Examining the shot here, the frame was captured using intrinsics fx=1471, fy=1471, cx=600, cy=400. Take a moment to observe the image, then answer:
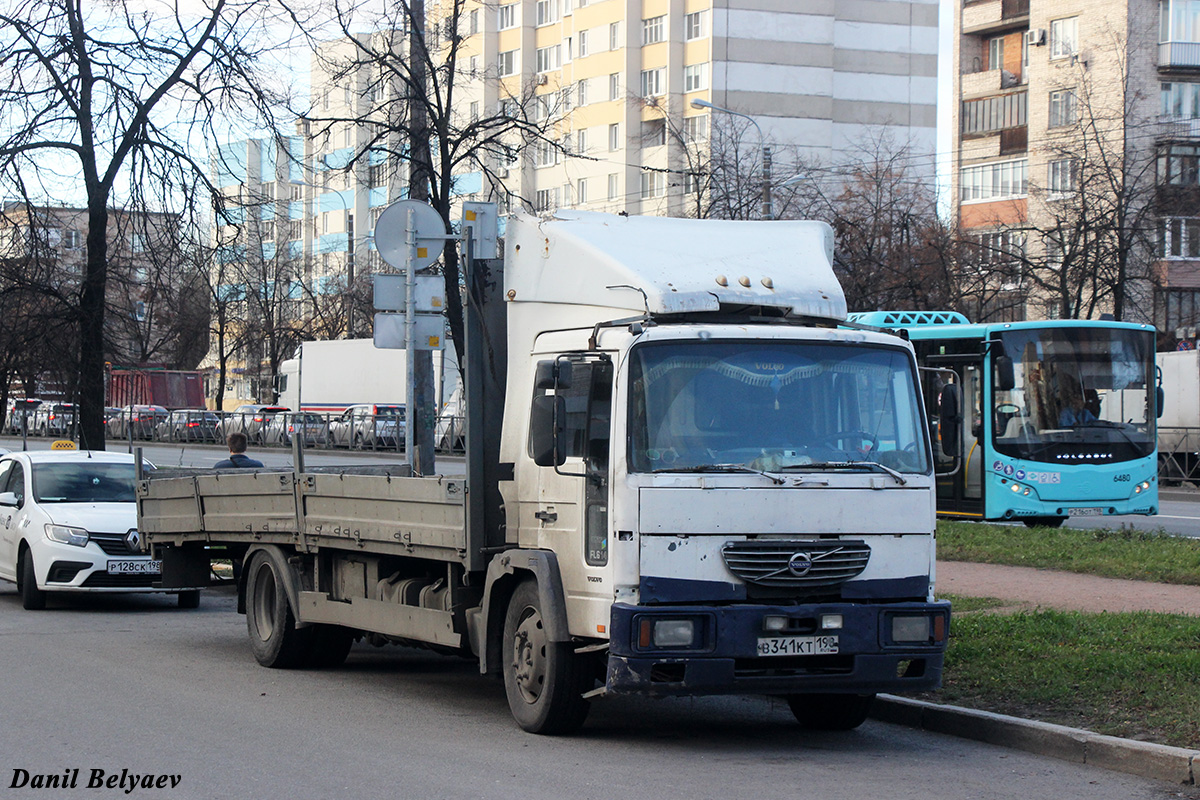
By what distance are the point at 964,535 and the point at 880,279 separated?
55.1 feet

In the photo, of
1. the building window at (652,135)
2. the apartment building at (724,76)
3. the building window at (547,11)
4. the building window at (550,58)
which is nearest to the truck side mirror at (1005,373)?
the apartment building at (724,76)

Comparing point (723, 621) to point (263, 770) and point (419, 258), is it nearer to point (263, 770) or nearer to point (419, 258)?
point (263, 770)

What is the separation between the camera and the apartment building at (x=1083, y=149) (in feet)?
116

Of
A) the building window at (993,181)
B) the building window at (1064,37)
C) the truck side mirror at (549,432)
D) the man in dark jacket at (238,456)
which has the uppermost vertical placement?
the building window at (1064,37)

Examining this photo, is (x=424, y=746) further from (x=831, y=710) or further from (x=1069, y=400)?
(x=1069, y=400)

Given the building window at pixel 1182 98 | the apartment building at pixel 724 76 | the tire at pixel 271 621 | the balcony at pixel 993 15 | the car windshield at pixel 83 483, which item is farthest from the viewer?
the apartment building at pixel 724 76

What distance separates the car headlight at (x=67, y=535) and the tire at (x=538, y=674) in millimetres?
7669

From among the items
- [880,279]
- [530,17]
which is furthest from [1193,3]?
[530,17]

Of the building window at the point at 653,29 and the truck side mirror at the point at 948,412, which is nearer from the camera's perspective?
the truck side mirror at the point at 948,412

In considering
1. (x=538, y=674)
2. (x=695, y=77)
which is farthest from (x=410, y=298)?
(x=695, y=77)

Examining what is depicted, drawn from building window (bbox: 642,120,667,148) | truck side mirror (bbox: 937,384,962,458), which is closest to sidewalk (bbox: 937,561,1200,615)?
truck side mirror (bbox: 937,384,962,458)

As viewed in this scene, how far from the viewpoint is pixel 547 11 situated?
8538 centimetres

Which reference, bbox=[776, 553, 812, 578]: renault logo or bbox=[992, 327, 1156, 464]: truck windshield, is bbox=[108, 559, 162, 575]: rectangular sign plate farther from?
bbox=[992, 327, 1156, 464]: truck windshield

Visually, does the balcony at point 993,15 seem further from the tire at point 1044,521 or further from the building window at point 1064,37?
the tire at point 1044,521
